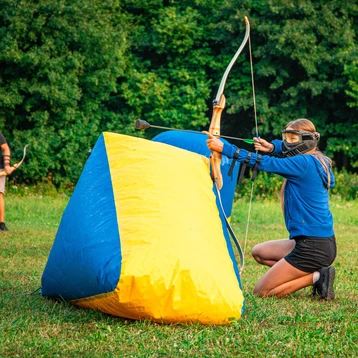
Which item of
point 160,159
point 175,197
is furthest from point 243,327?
point 160,159

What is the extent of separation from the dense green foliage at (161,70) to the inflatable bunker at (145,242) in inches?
586

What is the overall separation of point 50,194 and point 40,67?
11.0 ft


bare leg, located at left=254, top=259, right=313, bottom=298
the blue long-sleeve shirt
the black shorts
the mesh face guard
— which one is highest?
the mesh face guard

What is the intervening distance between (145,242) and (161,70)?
62.2 feet

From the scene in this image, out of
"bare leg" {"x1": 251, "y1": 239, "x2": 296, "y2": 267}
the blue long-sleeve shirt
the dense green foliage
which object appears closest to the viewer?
the blue long-sleeve shirt

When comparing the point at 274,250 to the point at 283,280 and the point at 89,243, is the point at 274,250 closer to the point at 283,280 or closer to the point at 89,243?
the point at 283,280

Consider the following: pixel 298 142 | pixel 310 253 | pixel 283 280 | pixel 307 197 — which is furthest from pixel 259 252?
pixel 298 142

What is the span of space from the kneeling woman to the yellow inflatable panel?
0.82 m

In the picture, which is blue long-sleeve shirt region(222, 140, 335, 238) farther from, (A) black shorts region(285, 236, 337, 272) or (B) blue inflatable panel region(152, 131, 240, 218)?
(B) blue inflatable panel region(152, 131, 240, 218)

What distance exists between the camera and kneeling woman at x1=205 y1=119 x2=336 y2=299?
256 inches

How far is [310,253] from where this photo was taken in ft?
21.5

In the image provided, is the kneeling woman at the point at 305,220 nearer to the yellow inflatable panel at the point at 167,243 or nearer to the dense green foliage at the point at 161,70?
the yellow inflatable panel at the point at 167,243

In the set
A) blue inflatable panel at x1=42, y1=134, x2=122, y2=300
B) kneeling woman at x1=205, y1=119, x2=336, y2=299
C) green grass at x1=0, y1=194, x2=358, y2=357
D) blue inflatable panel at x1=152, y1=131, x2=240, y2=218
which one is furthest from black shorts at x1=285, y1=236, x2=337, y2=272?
blue inflatable panel at x1=152, y1=131, x2=240, y2=218

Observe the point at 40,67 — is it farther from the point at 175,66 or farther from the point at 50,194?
the point at 175,66
